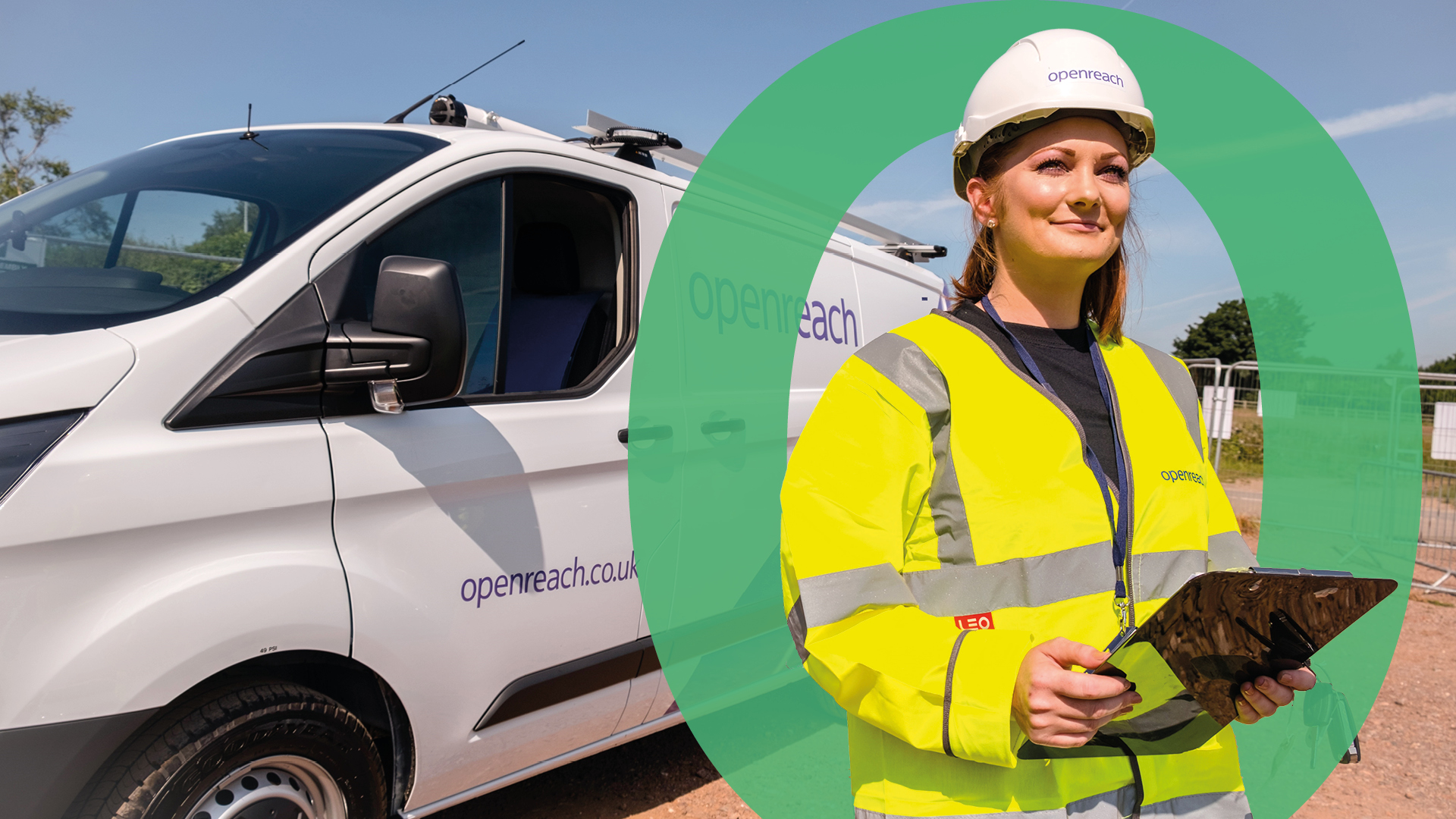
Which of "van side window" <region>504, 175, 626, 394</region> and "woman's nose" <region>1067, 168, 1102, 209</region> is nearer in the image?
"woman's nose" <region>1067, 168, 1102, 209</region>

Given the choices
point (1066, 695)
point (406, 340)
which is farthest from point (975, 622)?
point (406, 340)

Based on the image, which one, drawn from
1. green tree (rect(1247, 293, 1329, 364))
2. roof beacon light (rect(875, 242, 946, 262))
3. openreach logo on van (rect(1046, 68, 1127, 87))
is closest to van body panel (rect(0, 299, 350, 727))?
openreach logo on van (rect(1046, 68, 1127, 87))

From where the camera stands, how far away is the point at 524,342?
3.10m

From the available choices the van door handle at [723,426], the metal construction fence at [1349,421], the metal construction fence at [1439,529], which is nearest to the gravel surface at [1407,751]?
the metal construction fence at [1349,421]

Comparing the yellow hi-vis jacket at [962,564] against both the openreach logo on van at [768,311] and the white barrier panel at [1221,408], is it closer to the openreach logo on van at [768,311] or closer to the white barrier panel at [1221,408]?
the openreach logo on van at [768,311]

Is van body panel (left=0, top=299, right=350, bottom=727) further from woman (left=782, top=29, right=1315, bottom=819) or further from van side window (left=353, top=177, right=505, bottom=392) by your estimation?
woman (left=782, top=29, right=1315, bottom=819)

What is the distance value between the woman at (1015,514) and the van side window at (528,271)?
143 cm

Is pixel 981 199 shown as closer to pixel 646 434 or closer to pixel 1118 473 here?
pixel 1118 473

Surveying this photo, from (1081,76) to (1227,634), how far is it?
0.81 meters

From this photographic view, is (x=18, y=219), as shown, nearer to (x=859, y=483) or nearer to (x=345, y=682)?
(x=345, y=682)

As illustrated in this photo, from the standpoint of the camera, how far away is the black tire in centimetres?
180

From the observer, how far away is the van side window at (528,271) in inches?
98.8

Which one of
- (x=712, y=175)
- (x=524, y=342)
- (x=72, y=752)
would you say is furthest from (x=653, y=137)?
(x=72, y=752)

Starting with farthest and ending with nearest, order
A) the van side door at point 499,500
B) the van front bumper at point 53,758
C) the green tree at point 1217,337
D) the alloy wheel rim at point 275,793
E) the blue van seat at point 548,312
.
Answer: the green tree at point 1217,337 → the blue van seat at point 548,312 → the van side door at point 499,500 → the alloy wheel rim at point 275,793 → the van front bumper at point 53,758
